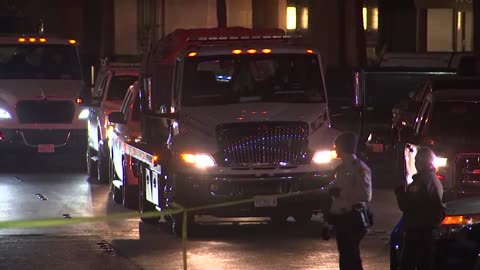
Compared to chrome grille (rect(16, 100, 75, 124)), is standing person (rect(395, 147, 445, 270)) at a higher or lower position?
higher

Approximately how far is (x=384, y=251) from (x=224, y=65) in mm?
3637

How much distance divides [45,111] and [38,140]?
0.58 meters

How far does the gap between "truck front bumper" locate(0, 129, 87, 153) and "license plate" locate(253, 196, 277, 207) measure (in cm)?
1090

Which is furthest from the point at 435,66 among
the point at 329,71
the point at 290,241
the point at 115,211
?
the point at 290,241

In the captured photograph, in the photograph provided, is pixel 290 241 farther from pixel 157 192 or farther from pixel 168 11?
pixel 168 11

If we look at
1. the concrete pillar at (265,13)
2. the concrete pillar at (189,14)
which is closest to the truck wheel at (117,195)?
the concrete pillar at (189,14)

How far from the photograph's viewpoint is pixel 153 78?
19.2 meters

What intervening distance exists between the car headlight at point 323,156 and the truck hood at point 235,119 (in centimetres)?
9

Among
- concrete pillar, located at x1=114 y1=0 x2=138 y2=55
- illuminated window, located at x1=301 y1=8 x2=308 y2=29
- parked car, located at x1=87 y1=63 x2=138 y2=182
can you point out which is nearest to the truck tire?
parked car, located at x1=87 y1=63 x2=138 y2=182

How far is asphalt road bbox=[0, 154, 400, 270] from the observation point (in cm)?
1461

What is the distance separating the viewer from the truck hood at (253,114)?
16906mm

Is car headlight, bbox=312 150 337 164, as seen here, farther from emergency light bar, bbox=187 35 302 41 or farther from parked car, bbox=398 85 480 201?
emergency light bar, bbox=187 35 302 41

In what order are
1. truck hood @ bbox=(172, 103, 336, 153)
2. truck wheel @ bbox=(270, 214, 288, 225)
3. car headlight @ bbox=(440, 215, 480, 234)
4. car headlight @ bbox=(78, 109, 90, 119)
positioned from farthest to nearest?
car headlight @ bbox=(78, 109, 90, 119)
truck wheel @ bbox=(270, 214, 288, 225)
truck hood @ bbox=(172, 103, 336, 153)
car headlight @ bbox=(440, 215, 480, 234)

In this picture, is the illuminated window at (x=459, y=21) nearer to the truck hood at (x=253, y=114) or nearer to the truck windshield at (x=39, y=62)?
the truck windshield at (x=39, y=62)
